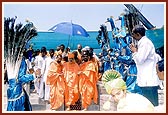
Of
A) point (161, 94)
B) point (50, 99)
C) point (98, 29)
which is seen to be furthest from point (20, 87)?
point (161, 94)

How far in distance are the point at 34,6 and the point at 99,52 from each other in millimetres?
811

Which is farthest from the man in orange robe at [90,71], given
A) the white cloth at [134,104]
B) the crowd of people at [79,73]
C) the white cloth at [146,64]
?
the white cloth at [146,64]

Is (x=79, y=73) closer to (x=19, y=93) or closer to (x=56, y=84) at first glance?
(x=56, y=84)

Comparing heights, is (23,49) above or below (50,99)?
above

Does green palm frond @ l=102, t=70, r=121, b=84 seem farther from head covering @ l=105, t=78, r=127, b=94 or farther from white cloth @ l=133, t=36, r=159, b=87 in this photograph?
white cloth @ l=133, t=36, r=159, b=87

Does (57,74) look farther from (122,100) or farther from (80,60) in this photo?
(122,100)

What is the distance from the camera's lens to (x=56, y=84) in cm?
461

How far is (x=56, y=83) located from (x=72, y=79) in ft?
0.56

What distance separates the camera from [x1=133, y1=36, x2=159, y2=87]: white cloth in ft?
14.9

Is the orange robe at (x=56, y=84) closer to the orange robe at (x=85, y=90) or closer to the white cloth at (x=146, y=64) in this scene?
the orange robe at (x=85, y=90)

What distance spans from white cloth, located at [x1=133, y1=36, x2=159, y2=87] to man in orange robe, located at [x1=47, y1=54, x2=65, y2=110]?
2.55 ft

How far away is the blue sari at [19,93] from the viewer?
4629 millimetres

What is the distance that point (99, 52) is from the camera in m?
4.58

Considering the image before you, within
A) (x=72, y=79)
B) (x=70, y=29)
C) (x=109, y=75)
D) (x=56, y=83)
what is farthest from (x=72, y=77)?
(x=70, y=29)
